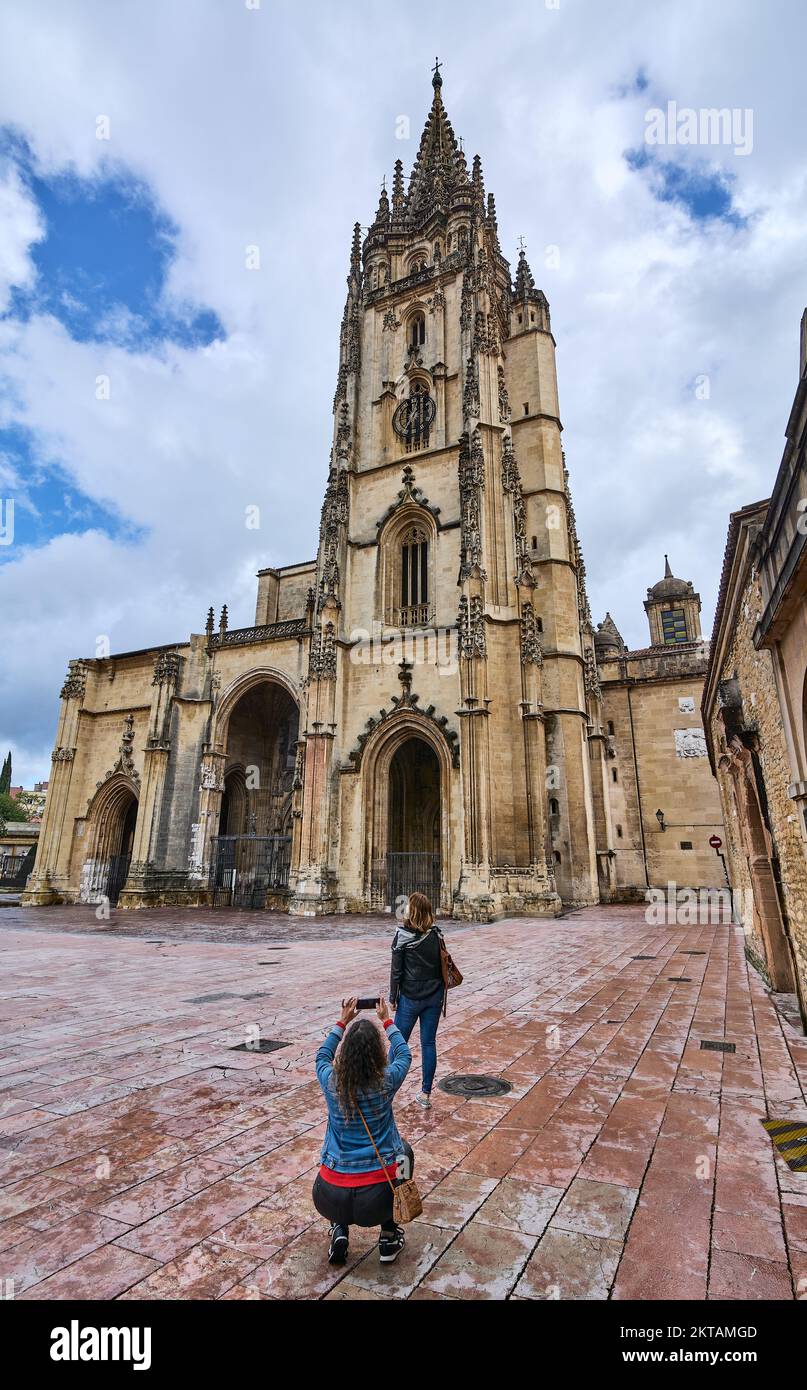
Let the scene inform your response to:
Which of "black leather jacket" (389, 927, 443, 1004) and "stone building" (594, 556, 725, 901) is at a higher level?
"stone building" (594, 556, 725, 901)

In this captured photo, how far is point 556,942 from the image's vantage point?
492 inches

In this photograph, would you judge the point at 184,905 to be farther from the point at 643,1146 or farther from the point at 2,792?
the point at 2,792

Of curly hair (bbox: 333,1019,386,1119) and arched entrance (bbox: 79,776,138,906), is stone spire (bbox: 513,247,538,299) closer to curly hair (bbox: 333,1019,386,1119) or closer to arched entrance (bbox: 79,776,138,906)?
arched entrance (bbox: 79,776,138,906)

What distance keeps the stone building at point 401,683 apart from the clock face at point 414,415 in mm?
116

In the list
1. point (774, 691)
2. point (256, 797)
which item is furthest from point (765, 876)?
point (256, 797)

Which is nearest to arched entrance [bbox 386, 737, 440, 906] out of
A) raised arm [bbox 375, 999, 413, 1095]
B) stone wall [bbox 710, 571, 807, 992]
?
stone wall [bbox 710, 571, 807, 992]

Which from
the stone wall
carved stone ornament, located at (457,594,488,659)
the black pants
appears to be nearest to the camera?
the black pants

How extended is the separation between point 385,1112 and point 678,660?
29080 millimetres

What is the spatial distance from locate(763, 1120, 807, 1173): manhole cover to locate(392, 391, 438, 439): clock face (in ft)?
79.5

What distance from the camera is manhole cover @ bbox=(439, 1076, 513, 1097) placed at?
4.50 meters

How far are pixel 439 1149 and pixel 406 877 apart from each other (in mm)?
17906

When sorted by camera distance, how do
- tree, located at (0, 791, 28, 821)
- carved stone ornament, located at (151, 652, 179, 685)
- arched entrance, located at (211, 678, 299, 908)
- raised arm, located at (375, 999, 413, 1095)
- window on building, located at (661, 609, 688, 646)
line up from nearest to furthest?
1. raised arm, located at (375, 999, 413, 1095)
2. arched entrance, located at (211, 678, 299, 908)
3. carved stone ornament, located at (151, 652, 179, 685)
4. window on building, located at (661, 609, 688, 646)
5. tree, located at (0, 791, 28, 821)

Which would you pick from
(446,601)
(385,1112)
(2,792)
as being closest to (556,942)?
(385,1112)

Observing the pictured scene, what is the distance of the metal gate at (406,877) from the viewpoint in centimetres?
2072
